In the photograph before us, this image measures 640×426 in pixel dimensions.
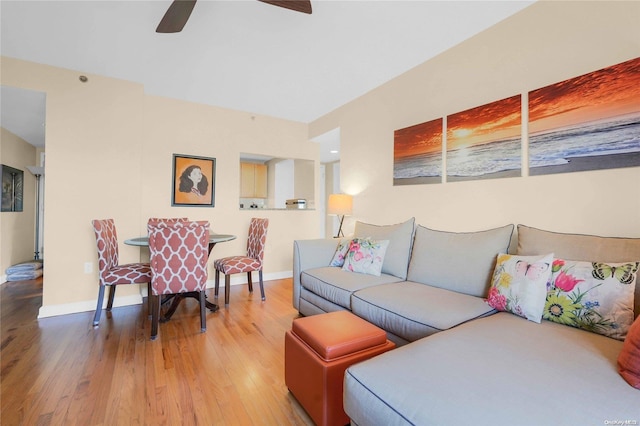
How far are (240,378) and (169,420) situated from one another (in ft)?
1.42

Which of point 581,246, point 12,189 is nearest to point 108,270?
point 12,189

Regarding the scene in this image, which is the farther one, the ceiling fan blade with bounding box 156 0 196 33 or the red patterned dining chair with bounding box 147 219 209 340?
the red patterned dining chair with bounding box 147 219 209 340

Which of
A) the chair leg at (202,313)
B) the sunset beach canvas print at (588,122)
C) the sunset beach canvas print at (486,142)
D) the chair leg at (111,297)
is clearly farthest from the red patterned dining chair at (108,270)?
the sunset beach canvas print at (588,122)

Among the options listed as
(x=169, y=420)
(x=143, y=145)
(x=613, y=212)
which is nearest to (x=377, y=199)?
(x=613, y=212)

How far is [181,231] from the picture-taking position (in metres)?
2.29

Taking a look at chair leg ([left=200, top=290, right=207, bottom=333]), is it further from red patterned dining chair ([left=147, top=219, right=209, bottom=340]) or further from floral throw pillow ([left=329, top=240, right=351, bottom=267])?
floral throw pillow ([left=329, top=240, right=351, bottom=267])

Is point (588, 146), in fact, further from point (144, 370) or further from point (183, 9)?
point (144, 370)

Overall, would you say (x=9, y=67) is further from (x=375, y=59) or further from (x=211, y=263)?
(x=375, y=59)

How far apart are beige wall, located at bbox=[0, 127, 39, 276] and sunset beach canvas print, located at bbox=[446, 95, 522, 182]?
19.0 ft

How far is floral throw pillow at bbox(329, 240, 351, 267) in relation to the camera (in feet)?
9.08

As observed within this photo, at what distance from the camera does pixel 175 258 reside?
232 centimetres

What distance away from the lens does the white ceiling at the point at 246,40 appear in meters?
2.00

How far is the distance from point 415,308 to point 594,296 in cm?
82

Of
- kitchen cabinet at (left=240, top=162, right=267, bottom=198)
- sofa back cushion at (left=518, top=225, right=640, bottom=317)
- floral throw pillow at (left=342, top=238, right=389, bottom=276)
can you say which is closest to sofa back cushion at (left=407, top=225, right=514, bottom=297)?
sofa back cushion at (left=518, top=225, right=640, bottom=317)
